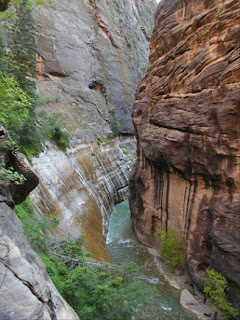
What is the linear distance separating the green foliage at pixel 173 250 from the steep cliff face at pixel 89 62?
1531 centimetres

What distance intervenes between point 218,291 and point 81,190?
11663 mm

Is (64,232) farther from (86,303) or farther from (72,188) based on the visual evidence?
(86,303)

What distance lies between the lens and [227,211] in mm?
10047

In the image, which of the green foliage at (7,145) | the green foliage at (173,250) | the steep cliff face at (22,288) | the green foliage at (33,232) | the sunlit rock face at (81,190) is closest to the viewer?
the steep cliff face at (22,288)

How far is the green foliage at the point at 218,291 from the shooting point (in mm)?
9422

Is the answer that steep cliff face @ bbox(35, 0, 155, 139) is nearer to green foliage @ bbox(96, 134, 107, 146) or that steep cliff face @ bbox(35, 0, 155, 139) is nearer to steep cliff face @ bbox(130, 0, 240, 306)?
green foliage @ bbox(96, 134, 107, 146)

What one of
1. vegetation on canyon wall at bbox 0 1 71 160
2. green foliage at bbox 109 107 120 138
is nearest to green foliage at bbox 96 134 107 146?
green foliage at bbox 109 107 120 138

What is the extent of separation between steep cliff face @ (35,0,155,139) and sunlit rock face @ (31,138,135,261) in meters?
4.23

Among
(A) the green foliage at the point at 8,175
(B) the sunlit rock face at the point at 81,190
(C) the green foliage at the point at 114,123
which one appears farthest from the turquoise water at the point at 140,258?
(C) the green foliage at the point at 114,123

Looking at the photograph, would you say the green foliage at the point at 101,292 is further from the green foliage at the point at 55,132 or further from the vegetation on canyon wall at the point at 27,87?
the green foliage at the point at 55,132

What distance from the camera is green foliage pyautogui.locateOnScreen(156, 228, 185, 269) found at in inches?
515

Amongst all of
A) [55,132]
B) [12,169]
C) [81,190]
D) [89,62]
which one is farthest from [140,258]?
[89,62]

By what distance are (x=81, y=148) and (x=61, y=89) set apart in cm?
890

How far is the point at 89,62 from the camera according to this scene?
110 feet
